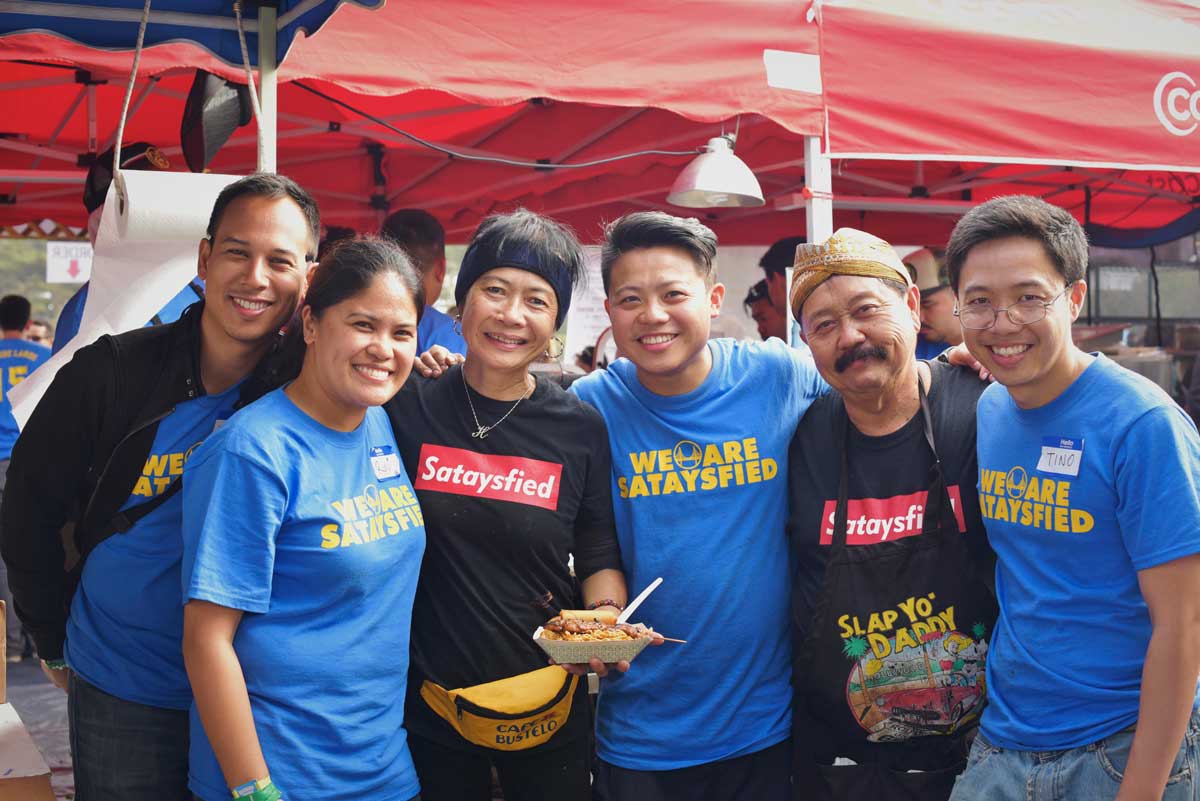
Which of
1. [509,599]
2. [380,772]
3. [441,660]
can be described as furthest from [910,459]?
[380,772]

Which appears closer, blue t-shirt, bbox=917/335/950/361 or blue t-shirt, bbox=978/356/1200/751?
blue t-shirt, bbox=978/356/1200/751

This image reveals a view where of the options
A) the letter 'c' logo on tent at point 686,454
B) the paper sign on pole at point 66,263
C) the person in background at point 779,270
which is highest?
the paper sign on pole at point 66,263

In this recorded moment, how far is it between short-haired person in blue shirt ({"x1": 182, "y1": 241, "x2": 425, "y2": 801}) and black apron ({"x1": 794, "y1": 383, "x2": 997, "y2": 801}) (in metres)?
0.95

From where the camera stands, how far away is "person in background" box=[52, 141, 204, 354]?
107 inches

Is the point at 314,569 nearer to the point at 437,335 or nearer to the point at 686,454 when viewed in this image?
the point at 686,454

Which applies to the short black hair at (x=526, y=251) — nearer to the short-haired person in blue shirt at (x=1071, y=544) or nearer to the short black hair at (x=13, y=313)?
the short-haired person in blue shirt at (x=1071, y=544)

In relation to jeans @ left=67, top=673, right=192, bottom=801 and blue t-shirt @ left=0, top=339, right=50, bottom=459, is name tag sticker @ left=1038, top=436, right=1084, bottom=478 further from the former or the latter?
blue t-shirt @ left=0, top=339, right=50, bottom=459

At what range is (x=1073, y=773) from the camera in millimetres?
1952

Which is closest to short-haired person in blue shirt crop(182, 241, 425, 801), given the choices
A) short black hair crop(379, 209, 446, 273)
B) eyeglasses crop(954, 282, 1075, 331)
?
eyeglasses crop(954, 282, 1075, 331)

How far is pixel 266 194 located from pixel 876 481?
1.55 meters

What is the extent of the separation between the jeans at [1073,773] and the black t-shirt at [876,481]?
425 millimetres

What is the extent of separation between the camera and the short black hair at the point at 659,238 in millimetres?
2471

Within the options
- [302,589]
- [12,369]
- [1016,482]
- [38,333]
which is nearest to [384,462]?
[302,589]

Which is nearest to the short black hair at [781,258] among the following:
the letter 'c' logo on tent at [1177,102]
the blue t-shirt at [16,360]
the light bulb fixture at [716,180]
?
the light bulb fixture at [716,180]
